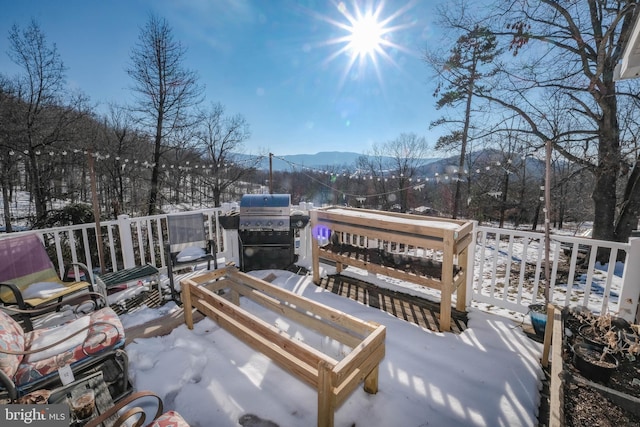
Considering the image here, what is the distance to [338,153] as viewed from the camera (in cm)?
9531

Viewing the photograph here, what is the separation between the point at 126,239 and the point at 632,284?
5226mm

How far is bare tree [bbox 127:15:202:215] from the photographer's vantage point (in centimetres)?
877

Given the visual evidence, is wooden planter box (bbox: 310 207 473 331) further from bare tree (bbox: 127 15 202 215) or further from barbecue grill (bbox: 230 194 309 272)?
bare tree (bbox: 127 15 202 215)

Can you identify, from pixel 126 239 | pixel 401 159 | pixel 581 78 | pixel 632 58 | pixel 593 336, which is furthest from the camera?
pixel 401 159

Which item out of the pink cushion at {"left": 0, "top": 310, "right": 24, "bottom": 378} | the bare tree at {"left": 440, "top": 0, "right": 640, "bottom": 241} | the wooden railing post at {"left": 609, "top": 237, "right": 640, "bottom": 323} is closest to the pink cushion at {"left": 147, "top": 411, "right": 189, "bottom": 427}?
the pink cushion at {"left": 0, "top": 310, "right": 24, "bottom": 378}

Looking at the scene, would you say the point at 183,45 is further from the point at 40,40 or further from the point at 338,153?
the point at 338,153

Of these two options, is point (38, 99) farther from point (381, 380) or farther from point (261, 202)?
point (381, 380)

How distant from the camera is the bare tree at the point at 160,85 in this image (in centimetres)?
877

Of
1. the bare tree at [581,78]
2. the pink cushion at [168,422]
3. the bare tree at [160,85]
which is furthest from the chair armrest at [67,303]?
the bare tree at [581,78]

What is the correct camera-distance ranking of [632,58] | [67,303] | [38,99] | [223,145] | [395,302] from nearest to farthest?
[632,58]
[67,303]
[395,302]
[38,99]
[223,145]

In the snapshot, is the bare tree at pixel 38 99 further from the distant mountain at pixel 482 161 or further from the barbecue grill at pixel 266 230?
the distant mountain at pixel 482 161

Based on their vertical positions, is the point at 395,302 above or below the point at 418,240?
below

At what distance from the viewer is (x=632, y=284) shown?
220cm

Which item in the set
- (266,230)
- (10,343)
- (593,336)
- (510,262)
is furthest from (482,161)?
(10,343)
